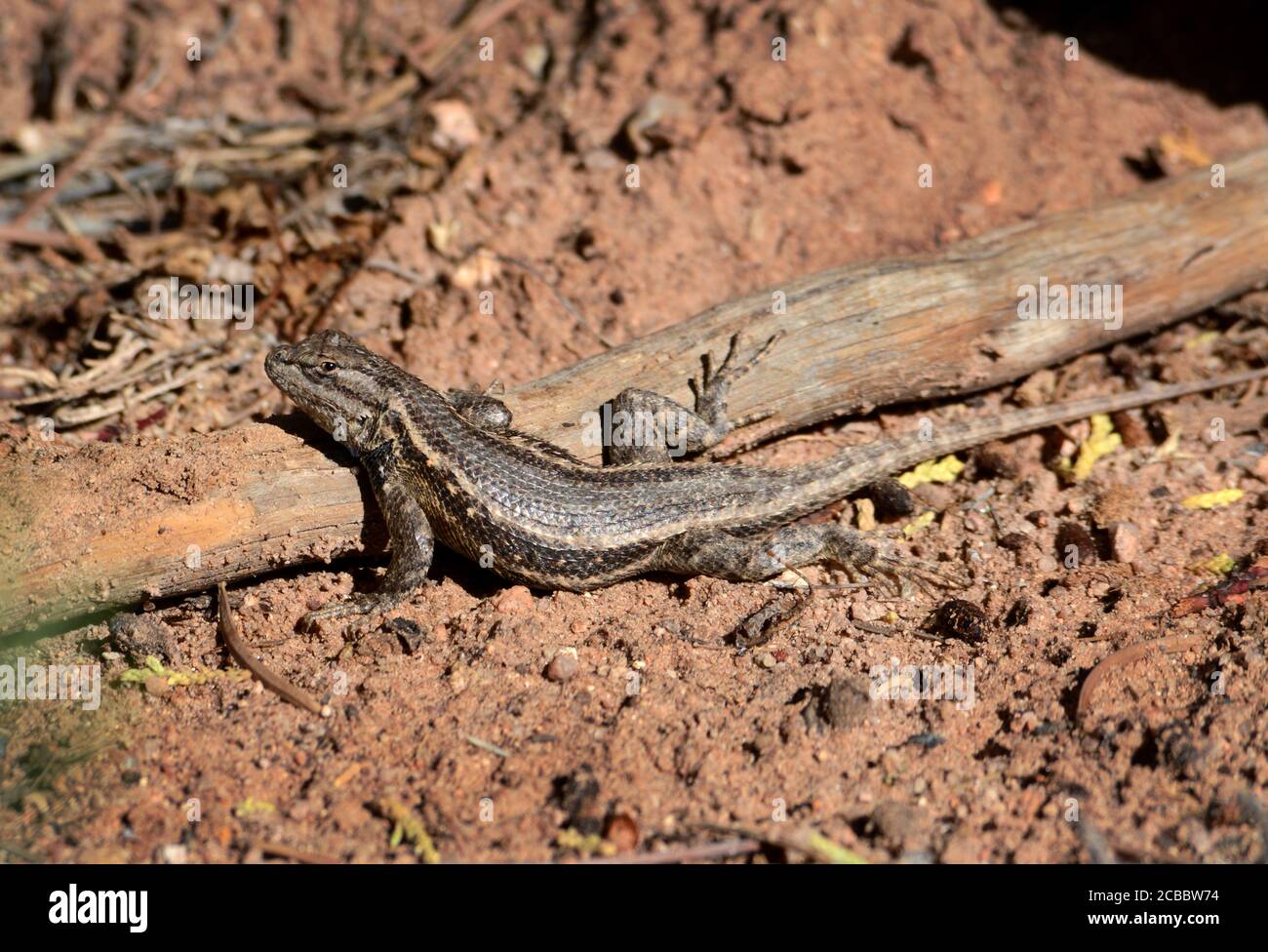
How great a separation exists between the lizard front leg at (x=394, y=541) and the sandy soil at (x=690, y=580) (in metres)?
0.14

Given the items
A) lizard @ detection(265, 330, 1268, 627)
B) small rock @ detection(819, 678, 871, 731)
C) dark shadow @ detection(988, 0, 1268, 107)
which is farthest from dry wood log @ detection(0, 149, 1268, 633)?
dark shadow @ detection(988, 0, 1268, 107)

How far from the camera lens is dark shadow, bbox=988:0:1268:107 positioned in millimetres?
9578

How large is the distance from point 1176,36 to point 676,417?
273 inches

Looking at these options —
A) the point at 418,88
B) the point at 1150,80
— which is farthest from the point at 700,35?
the point at 1150,80

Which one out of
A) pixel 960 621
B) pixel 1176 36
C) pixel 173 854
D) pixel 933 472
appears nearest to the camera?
pixel 173 854

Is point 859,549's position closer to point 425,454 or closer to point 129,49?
Answer: point 425,454

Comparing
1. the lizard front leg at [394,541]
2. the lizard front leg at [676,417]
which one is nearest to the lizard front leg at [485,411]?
the lizard front leg at [394,541]

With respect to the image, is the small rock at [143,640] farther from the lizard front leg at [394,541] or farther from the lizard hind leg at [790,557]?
the lizard hind leg at [790,557]

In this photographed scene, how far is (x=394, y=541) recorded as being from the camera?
6.04 meters

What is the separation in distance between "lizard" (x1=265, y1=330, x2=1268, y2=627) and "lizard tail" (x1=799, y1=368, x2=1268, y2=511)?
0.04 ft

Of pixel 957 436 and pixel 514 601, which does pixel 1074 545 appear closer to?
pixel 957 436

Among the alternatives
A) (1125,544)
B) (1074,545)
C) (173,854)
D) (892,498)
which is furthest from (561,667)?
(1125,544)

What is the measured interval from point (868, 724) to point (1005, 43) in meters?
7.07

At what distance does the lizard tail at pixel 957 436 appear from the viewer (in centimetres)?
641
